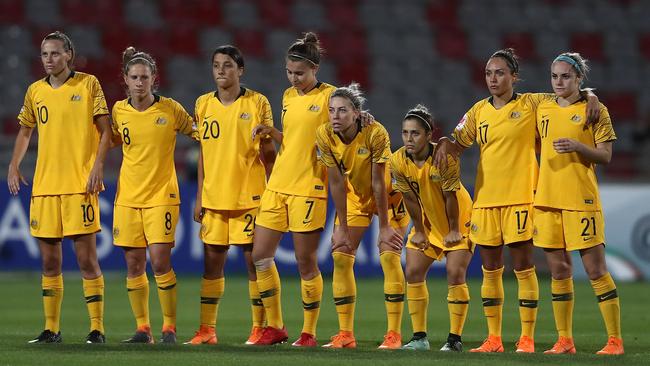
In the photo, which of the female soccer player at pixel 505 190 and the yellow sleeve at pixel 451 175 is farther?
the yellow sleeve at pixel 451 175

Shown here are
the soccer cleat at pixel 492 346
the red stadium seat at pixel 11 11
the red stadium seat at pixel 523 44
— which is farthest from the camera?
the red stadium seat at pixel 523 44

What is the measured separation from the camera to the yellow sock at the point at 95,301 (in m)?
8.27

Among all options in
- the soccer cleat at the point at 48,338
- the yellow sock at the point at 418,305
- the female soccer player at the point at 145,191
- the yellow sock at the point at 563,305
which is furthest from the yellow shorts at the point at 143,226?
the yellow sock at the point at 563,305

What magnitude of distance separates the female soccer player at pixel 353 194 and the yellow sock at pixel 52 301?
1.90 m

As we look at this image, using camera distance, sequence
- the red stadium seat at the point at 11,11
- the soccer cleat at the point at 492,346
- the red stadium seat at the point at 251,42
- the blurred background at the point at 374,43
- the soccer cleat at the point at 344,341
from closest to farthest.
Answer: the soccer cleat at the point at 492,346 < the soccer cleat at the point at 344,341 < the blurred background at the point at 374,43 < the red stadium seat at the point at 11,11 < the red stadium seat at the point at 251,42

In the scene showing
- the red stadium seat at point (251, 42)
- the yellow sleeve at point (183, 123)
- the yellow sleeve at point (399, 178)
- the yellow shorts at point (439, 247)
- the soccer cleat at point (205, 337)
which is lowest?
the soccer cleat at point (205, 337)

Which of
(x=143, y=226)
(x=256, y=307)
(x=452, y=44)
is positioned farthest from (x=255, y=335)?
(x=452, y=44)

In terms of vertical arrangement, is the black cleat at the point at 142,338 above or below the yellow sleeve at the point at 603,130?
below

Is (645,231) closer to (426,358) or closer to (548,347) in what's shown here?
(548,347)

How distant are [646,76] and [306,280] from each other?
42.3 ft

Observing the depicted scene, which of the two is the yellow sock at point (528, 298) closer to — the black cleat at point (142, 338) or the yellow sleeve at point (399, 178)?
the yellow sleeve at point (399, 178)

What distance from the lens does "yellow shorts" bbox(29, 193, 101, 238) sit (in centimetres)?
818

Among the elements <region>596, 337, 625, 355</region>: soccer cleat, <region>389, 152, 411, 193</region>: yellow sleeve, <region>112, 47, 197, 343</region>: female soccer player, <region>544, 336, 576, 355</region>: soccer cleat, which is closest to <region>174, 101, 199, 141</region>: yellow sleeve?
<region>112, 47, 197, 343</region>: female soccer player

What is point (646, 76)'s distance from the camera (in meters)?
19.6
